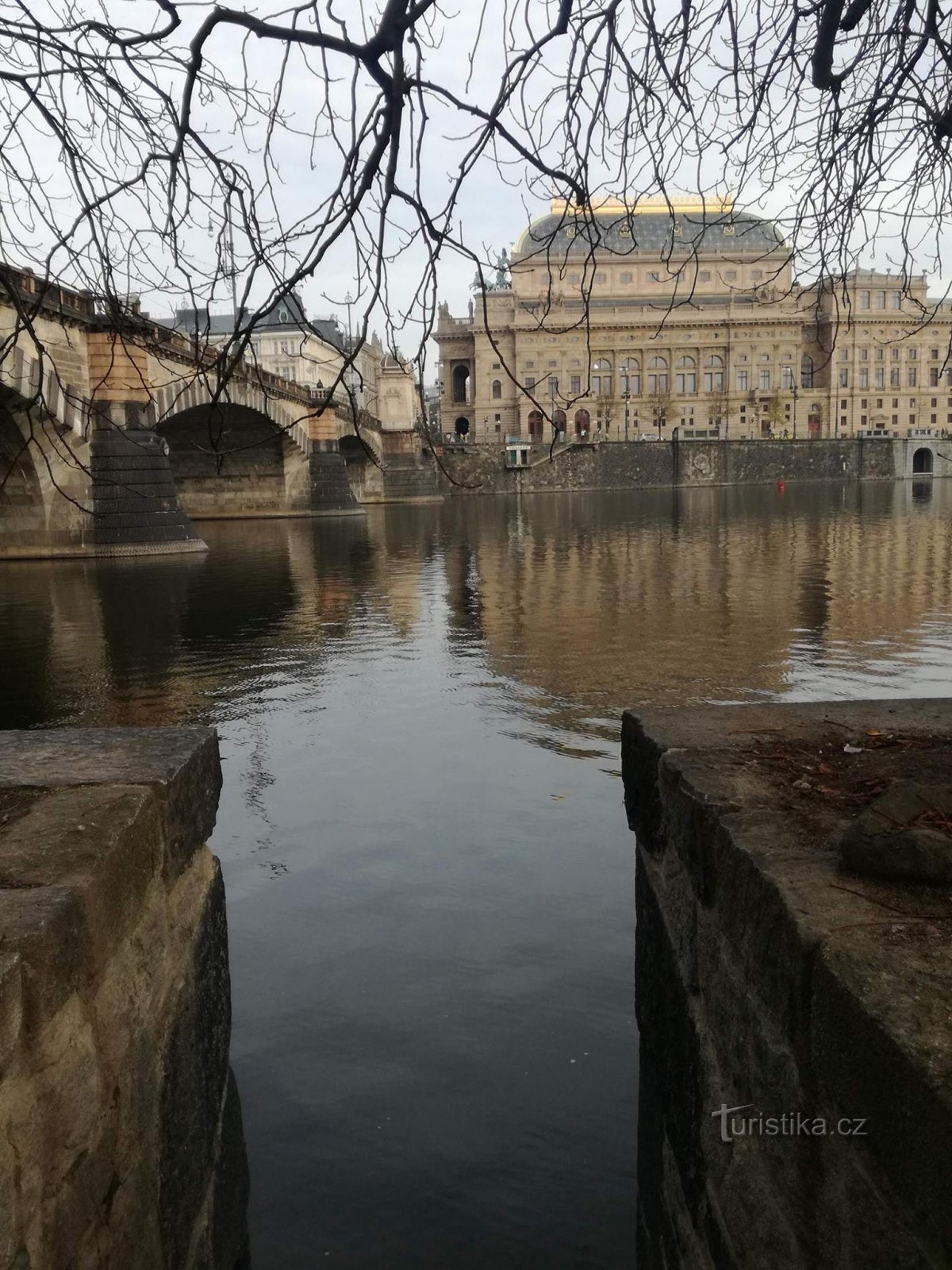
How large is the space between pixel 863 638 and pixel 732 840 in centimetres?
961

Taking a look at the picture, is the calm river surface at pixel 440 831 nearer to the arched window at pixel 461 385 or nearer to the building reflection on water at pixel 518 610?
the building reflection on water at pixel 518 610

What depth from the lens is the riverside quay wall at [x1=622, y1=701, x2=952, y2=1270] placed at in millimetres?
1581

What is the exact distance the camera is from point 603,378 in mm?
96500

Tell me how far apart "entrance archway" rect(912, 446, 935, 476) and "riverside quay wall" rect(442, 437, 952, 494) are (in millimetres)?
1379

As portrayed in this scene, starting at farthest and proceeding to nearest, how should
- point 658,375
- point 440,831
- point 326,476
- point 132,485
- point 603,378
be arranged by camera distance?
point 603,378 → point 658,375 → point 326,476 → point 132,485 → point 440,831

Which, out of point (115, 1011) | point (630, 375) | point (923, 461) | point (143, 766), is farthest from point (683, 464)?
point (115, 1011)

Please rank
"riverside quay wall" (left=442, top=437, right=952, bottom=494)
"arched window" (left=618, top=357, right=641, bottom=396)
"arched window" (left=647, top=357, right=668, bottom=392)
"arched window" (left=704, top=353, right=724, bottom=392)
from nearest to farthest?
"riverside quay wall" (left=442, top=437, right=952, bottom=494) → "arched window" (left=618, top=357, right=641, bottom=396) → "arched window" (left=704, top=353, right=724, bottom=392) → "arched window" (left=647, top=357, right=668, bottom=392)

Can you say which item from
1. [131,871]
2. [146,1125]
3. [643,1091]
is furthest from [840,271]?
[146,1125]

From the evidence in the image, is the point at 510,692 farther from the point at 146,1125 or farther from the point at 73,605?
the point at 73,605

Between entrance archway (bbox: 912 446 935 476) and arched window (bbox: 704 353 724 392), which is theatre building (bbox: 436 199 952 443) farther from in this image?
entrance archway (bbox: 912 446 935 476)

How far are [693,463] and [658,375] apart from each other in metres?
20.4

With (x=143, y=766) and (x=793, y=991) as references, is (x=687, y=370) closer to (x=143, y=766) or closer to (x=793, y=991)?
(x=143, y=766)

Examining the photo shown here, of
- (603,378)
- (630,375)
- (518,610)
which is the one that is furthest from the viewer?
(603,378)

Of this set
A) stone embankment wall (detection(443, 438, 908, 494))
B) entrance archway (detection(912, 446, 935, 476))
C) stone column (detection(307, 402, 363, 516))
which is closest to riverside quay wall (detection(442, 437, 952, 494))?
stone embankment wall (detection(443, 438, 908, 494))
